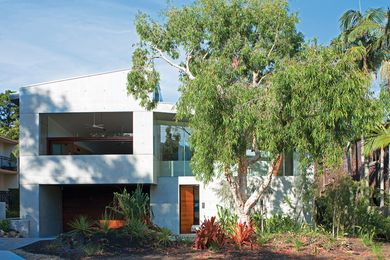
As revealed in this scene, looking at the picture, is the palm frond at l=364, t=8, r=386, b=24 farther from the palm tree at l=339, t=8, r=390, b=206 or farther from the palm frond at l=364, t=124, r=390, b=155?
the palm frond at l=364, t=124, r=390, b=155

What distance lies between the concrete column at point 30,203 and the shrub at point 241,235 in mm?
10281

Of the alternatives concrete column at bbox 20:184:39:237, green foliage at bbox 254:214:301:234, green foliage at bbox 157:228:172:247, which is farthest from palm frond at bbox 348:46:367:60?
concrete column at bbox 20:184:39:237

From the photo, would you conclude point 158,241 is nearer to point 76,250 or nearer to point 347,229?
point 76,250

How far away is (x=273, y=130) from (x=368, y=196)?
9492mm

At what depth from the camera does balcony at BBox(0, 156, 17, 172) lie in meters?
43.4

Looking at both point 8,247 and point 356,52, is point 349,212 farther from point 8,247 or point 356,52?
point 8,247

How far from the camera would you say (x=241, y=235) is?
52.6ft

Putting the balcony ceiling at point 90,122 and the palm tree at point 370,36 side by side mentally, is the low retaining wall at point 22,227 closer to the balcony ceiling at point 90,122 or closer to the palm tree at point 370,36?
the balcony ceiling at point 90,122

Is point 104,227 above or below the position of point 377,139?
below

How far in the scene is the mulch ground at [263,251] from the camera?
14656 millimetres

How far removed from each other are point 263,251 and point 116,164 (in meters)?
9.42

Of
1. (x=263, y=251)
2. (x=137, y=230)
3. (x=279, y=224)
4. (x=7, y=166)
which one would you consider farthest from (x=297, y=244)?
(x=7, y=166)

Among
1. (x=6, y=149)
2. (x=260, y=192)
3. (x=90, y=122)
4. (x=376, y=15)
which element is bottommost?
(x=260, y=192)

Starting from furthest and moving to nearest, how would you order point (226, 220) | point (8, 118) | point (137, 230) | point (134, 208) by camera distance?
point (8, 118) < point (226, 220) < point (134, 208) < point (137, 230)
